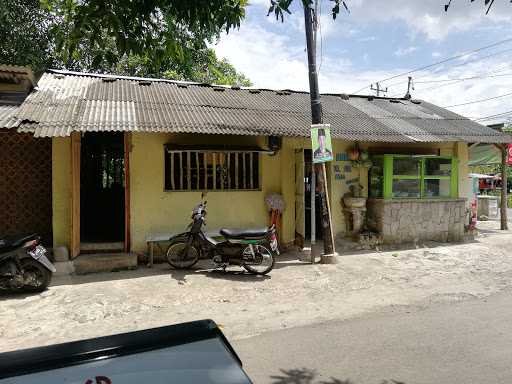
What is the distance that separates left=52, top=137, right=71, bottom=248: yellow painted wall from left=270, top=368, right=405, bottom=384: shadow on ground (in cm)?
531

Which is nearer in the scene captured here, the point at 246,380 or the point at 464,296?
the point at 246,380

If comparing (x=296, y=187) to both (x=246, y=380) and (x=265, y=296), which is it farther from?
(x=246, y=380)

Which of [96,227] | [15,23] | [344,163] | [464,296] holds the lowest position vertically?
[464,296]

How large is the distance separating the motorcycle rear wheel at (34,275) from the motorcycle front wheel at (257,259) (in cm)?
307

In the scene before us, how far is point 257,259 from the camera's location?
6.87 metres

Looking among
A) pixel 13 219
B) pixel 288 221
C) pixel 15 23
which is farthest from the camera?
pixel 15 23

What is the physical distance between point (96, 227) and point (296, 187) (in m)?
4.88

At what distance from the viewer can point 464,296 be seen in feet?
19.2

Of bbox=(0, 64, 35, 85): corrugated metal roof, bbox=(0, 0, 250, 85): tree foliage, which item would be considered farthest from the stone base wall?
bbox=(0, 64, 35, 85): corrugated metal roof

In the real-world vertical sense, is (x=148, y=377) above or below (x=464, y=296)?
above

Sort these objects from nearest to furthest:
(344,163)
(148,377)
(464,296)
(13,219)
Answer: (148,377), (464,296), (13,219), (344,163)

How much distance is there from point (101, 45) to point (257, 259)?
185 inches

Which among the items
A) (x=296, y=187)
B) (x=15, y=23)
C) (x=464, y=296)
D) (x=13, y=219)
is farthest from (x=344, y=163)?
(x=15, y=23)

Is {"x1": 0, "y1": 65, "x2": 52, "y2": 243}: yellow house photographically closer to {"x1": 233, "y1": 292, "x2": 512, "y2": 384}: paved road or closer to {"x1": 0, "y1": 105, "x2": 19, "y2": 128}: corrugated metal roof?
{"x1": 0, "y1": 105, "x2": 19, "y2": 128}: corrugated metal roof
